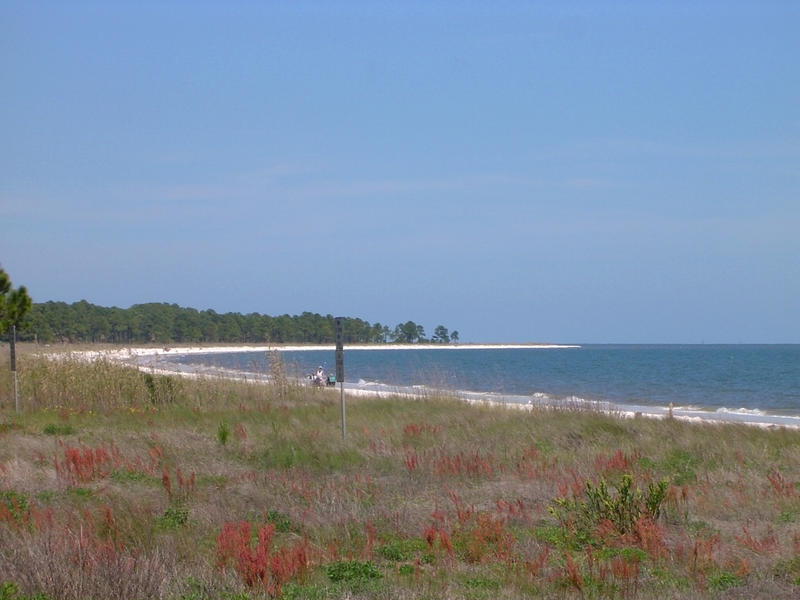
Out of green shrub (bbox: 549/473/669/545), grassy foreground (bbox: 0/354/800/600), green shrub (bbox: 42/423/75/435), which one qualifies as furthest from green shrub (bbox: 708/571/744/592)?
green shrub (bbox: 42/423/75/435)

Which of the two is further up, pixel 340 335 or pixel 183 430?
pixel 340 335

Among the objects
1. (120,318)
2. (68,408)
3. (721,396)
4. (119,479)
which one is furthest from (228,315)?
(119,479)

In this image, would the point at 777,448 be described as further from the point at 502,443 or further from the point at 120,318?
the point at 120,318

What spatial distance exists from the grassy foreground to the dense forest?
100 m

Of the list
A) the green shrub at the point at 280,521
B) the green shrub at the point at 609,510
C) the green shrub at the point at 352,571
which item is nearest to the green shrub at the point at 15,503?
the green shrub at the point at 280,521

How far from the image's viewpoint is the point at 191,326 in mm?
150125

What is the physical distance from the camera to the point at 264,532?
729cm

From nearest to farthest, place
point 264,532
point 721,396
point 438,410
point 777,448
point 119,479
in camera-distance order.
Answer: point 264,532 < point 119,479 < point 777,448 < point 438,410 < point 721,396

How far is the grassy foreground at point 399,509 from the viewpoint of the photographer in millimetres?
6754

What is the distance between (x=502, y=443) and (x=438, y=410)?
5.48 meters

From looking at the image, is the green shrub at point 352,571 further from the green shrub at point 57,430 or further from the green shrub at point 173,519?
the green shrub at point 57,430

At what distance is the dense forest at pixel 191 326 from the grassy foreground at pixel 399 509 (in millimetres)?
100433

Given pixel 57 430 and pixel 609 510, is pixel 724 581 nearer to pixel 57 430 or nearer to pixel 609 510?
pixel 609 510

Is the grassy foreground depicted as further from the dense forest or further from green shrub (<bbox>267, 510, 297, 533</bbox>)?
the dense forest
